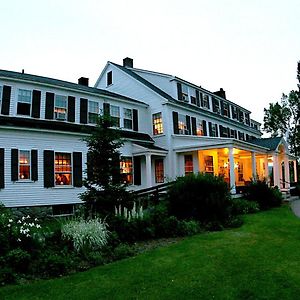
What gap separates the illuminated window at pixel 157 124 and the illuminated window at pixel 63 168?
7.12 meters

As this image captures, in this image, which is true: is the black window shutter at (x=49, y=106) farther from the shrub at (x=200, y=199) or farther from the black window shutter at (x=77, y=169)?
the shrub at (x=200, y=199)

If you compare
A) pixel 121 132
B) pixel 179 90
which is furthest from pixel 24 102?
pixel 179 90

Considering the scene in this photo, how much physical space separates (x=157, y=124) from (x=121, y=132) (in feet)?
9.93

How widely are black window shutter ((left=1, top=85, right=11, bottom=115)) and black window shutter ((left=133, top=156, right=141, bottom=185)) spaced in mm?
7731

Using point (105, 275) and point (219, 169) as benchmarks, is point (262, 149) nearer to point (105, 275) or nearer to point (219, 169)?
point (219, 169)

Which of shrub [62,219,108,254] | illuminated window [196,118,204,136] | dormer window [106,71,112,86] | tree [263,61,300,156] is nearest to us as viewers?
shrub [62,219,108,254]

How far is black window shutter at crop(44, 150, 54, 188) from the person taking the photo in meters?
16.3

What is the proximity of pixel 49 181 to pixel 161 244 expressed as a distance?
28.3 ft

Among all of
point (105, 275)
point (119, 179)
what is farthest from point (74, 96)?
point (105, 275)

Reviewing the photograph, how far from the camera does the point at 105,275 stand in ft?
22.3

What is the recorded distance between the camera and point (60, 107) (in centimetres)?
1848

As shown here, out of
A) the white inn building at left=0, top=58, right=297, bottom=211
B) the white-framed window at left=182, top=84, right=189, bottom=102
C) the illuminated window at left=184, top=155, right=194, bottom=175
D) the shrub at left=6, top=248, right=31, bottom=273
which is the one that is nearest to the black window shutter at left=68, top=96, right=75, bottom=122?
the white inn building at left=0, top=58, right=297, bottom=211

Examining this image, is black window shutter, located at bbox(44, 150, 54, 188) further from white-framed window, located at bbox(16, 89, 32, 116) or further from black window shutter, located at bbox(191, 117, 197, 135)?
black window shutter, located at bbox(191, 117, 197, 135)

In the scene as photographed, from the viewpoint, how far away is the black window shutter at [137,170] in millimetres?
20672
